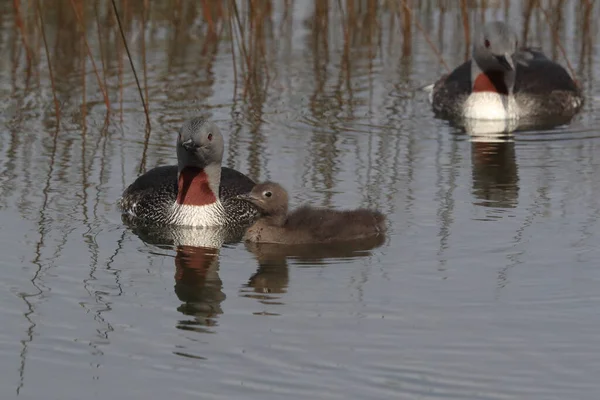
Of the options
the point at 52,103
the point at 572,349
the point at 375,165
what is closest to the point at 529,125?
the point at 375,165

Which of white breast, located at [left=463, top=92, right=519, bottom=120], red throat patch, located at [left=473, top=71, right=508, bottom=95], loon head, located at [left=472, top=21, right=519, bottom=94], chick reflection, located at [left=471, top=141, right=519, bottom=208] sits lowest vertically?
chick reflection, located at [left=471, top=141, right=519, bottom=208]

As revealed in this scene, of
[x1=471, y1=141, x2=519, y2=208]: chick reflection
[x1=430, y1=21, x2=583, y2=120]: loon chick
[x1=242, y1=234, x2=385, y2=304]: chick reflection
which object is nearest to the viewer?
[x1=242, y1=234, x2=385, y2=304]: chick reflection

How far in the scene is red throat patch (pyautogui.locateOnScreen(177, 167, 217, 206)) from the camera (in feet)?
32.2

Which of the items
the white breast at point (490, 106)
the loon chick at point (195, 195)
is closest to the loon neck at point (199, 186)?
the loon chick at point (195, 195)

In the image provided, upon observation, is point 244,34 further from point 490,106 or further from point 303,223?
point 303,223

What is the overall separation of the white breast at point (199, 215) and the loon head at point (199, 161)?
3 cm

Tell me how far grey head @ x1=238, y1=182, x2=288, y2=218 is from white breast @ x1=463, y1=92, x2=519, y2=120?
14.2 ft

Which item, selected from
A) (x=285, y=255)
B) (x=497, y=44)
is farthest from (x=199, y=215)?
(x=497, y=44)

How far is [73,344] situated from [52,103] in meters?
6.34

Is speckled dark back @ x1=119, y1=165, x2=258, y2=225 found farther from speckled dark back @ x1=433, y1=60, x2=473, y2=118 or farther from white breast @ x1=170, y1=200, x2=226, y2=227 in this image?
speckled dark back @ x1=433, y1=60, x2=473, y2=118

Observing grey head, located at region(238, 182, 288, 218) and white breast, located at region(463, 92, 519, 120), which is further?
white breast, located at region(463, 92, 519, 120)

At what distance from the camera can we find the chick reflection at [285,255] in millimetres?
8297

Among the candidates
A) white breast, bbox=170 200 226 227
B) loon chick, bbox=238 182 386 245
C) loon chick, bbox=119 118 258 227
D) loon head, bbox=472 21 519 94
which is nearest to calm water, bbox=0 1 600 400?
loon chick, bbox=238 182 386 245

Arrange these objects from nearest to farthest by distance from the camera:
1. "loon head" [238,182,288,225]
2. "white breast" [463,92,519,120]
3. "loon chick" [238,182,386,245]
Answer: "loon chick" [238,182,386,245] < "loon head" [238,182,288,225] < "white breast" [463,92,519,120]
